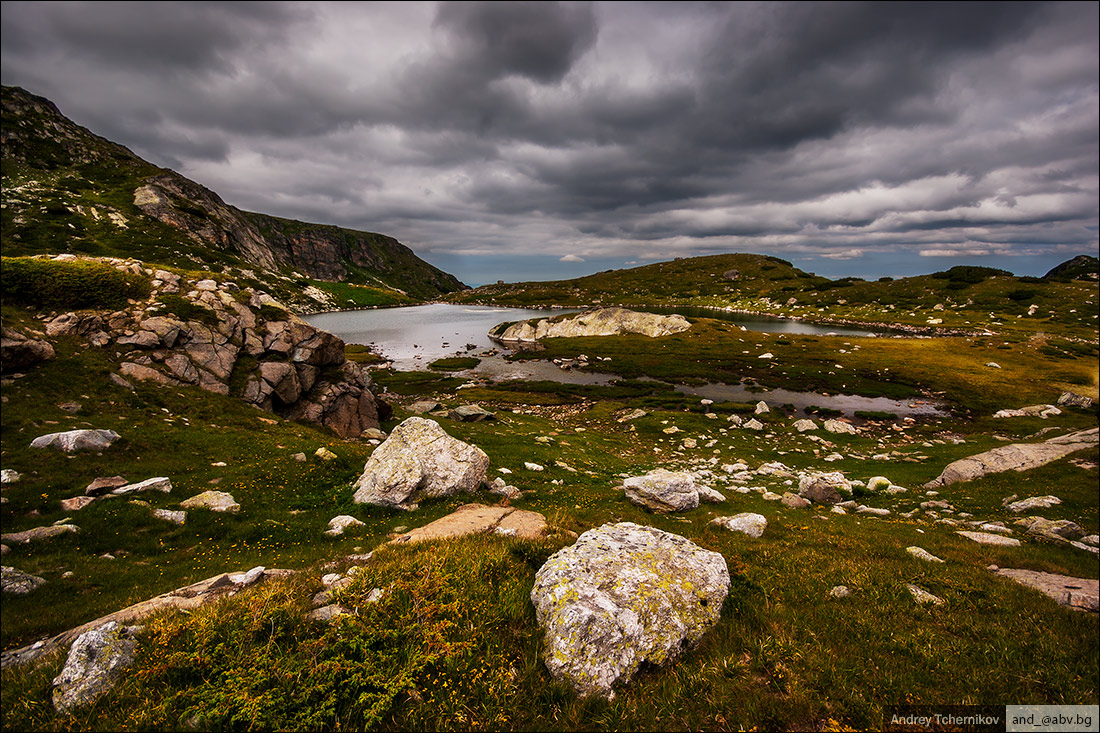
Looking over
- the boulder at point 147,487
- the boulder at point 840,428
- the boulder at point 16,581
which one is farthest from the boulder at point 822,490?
the boulder at point 147,487

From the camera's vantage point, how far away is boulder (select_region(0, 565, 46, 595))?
961 centimetres

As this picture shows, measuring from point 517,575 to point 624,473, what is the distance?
20.5 meters

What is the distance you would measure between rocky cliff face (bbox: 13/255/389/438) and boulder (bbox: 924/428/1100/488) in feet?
135

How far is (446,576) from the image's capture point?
7879 millimetres

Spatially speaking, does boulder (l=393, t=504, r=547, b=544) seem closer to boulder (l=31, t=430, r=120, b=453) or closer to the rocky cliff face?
boulder (l=31, t=430, r=120, b=453)

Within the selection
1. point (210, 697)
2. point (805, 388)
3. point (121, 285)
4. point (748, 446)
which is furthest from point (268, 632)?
point (805, 388)

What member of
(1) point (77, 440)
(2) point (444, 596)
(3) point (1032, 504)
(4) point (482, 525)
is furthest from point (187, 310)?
(3) point (1032, 504)

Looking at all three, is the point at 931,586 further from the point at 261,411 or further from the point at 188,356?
the point at 188,356

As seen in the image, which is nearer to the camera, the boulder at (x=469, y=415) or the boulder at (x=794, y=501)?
the boulder at (x=794, y=501)

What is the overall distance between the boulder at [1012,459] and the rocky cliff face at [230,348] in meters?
41.3

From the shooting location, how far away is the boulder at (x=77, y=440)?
55.1 feet

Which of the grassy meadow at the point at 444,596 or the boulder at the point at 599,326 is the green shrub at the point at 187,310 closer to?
the grassy meadow at the point at 444,596

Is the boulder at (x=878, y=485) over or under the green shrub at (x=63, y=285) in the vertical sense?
under

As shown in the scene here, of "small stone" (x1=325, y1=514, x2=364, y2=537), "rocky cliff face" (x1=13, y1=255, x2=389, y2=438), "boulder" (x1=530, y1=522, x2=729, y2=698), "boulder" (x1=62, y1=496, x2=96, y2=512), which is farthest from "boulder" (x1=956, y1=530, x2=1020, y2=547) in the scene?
"rocky cliff face" (x1=13, y1=255, x2=389, y2=438)
